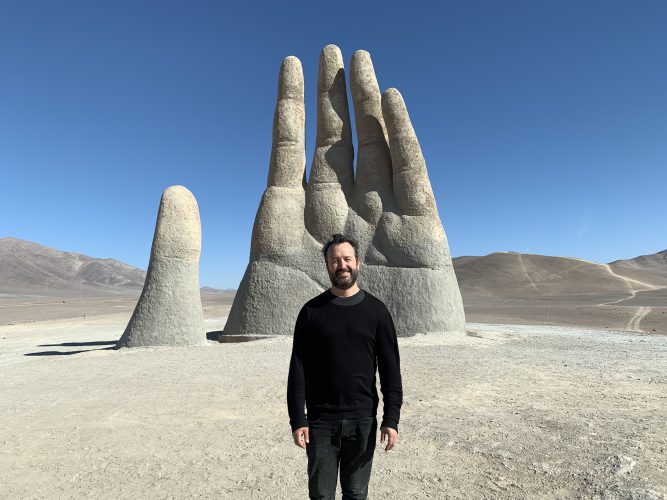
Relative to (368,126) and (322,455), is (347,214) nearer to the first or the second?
(368,126)

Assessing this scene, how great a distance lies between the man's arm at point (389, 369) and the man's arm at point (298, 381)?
0.39 m

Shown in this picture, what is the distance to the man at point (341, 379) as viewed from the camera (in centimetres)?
234

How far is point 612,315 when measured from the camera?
23.9m

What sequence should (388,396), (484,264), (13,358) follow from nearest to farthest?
(388,396) → (13,358) → (484,264)

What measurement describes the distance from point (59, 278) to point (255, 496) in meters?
123

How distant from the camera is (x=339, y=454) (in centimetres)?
241

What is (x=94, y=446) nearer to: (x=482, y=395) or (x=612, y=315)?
(x=482, y=395)

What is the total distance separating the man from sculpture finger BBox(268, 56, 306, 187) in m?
11.2

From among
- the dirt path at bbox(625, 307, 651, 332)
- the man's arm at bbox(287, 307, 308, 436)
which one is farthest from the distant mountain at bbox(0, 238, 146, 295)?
the man's arm at bbox(287, 307, 308, 436)

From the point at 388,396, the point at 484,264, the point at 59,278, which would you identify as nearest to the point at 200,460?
the point at 388,396

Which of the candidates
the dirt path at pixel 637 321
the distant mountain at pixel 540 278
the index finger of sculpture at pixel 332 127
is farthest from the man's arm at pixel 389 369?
the distant mountain at pixel 540 278

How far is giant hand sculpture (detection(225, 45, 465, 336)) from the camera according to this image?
12047 mm

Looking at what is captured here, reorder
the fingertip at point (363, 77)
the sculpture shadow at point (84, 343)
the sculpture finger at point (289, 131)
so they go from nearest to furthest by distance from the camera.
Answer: the sculpture finger at point (289, 131) < the sculpture shadow at point (84, 343) < the fingertip at point (363, 77)

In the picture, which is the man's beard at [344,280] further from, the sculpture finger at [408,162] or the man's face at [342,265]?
the sculpture finger at [408,162]
